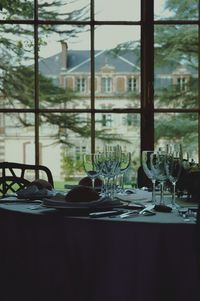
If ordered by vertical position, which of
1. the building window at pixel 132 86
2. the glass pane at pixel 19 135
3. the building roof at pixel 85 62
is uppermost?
the building roof at pixel 85 62

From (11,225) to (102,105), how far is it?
6.62 feet

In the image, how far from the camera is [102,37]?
3.97m

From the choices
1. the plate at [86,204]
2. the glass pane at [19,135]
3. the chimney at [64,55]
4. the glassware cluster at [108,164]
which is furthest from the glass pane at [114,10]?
the plate at [86,204]

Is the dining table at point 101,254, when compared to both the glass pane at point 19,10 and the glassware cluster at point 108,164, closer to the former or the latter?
the glassware cluster at point 108,164

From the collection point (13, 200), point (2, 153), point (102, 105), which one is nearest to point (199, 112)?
point (102, 105)

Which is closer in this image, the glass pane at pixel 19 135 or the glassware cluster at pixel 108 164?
the glassware cluster at pixel 108 164

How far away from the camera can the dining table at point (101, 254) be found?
5.91 feet

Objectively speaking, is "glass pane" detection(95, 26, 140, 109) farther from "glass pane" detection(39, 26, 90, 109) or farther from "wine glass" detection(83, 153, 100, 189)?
"wine glass" detection(83, 153, 100, 189)

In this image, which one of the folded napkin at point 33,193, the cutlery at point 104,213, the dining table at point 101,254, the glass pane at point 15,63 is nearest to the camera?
the dining table at point 101,254

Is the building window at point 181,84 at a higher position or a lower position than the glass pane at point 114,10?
lower

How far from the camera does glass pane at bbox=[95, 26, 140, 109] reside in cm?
396

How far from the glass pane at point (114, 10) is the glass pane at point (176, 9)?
14 cm

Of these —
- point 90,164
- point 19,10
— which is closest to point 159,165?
point 90,164

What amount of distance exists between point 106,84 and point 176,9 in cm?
70
